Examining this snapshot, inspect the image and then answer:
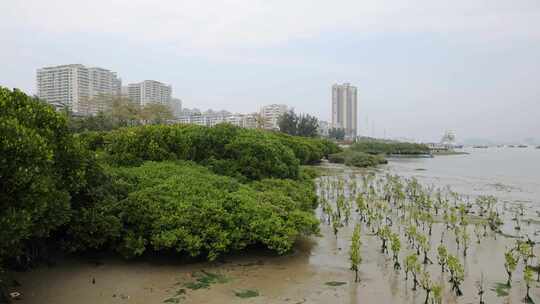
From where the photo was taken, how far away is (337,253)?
6.65 m

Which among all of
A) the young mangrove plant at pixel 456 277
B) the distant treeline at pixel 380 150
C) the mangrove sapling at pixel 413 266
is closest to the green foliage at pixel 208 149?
the mangrove sapling at pixel 413 266

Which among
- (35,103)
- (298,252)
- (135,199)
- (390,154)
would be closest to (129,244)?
(135,199)

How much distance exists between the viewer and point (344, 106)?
416 ft

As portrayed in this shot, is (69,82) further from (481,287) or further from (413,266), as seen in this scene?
(481,287)

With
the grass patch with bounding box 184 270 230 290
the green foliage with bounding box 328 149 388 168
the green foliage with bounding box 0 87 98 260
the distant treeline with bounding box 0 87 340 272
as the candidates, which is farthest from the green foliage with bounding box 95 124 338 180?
the green foliage with bounding box 328 149 388 168

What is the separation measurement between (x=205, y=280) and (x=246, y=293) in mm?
694

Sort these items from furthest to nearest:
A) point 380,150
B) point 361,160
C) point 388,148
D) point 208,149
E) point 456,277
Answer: point 388,148 < point 380,150 < point 361,160 < point 208,149 < point 456,277

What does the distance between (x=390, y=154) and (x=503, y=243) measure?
4431 centimetres

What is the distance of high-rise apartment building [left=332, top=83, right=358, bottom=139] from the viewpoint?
124 meters

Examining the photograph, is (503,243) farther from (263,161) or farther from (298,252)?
(263,161)

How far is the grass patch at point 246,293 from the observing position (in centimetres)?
485

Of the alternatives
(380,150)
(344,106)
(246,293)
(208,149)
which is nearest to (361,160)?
(208,149)

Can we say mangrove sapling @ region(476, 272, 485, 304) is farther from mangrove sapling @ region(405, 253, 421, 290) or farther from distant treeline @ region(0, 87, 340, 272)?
distant treeline @ region(0, 87, 340, 272)

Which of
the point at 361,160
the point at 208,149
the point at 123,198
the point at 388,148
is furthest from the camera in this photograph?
the point at 388,148
